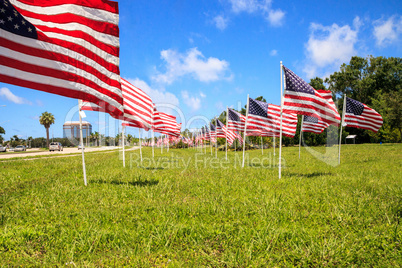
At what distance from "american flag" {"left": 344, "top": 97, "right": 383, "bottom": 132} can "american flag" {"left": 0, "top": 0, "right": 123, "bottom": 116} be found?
14425mm

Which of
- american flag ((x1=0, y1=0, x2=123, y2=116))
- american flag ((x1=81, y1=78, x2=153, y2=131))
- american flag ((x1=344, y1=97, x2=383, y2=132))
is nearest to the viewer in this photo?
american flag ((x1=0, y1=0, x2=123, y2=116))

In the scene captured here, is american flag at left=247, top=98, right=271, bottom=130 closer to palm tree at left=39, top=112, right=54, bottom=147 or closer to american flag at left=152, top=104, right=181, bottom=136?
american flag at left=152, top=104, right=181, bottom=136

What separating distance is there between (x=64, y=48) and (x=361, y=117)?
16.3 meters

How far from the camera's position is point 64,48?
5.21 m

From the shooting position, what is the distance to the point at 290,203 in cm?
589

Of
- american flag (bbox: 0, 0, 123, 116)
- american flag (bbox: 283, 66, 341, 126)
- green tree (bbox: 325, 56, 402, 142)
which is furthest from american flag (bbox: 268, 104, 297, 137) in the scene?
green tree (bbox: 325, 56, 402, 142)

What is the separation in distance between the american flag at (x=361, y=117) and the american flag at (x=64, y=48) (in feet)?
47.3

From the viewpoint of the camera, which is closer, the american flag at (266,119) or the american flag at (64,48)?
the american flag at (64,48)

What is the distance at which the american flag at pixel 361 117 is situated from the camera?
1498 centimetres

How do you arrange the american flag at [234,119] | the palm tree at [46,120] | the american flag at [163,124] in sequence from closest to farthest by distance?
the american flag at [234,119] < the american flag at [163,124] < the palm tree at [46,120]

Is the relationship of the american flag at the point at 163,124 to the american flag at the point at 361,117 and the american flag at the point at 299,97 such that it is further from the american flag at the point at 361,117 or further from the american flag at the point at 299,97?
the american flag at the point at 299,97

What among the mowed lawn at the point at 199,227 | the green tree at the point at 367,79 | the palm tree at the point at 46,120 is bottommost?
the mowed lawn at the point at 199,227

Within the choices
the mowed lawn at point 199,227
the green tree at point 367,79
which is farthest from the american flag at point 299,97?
the green tree at point 367,79

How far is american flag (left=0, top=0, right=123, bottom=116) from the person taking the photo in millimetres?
4312
